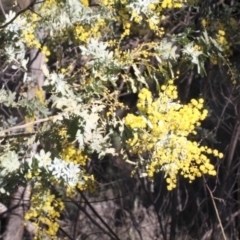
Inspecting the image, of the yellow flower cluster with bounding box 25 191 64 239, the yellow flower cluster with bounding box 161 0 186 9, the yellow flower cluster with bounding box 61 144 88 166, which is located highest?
the yellow flower cluster with bounding box 161 0 186 9

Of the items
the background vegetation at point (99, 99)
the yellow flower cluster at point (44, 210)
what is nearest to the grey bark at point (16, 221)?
the background vegetation at point (99, 99)

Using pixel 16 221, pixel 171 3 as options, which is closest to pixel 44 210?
pixel 171 3

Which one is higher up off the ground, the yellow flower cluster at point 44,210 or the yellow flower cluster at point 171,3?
the yellow flower cluster at point 171,3

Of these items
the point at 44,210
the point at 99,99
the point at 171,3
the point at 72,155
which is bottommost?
the point at 44,210

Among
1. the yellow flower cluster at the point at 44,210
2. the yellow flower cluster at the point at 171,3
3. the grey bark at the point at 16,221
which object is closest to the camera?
the yellow flower cluster at the point at 171,3

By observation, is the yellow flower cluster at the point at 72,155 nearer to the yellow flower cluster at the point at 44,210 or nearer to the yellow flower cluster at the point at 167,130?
the yellow flower cluster at the point at 44,210

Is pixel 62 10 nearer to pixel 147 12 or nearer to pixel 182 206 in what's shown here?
pixel 147 12

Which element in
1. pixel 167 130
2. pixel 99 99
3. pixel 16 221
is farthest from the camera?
pixel 16 221

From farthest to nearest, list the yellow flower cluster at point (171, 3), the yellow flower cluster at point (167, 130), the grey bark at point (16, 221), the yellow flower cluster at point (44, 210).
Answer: the grey bark at point (16, 221) → the yellow flower cluster at point (44, 210) → the yellow flower cluster at point (171, 3) → the yellow flower cluster at point (167, 130)

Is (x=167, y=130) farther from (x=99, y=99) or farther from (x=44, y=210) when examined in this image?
(x=44, y=210)

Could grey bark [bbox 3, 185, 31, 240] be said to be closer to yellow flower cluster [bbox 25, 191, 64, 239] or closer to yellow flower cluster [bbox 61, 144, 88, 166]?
yellow flower cluster [bbox 25, 191, 64, 239]

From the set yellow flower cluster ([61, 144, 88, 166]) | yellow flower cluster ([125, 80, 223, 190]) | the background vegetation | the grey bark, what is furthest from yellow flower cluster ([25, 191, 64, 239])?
the grey bark

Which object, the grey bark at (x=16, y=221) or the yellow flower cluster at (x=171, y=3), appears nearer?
the yellow flower cluster at (x=171, y=3)

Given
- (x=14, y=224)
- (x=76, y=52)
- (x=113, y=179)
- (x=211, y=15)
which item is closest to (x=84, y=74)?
(x=211, y=15)
